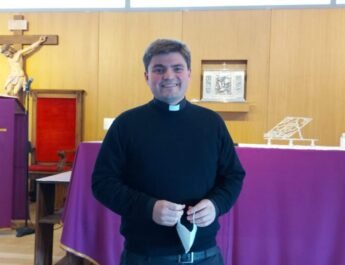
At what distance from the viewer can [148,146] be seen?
3.89 feet

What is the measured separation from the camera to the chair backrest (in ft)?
18.5

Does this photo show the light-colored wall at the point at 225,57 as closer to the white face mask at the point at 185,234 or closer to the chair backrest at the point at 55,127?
the chair backrest at the point at 55,127

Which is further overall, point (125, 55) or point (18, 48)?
point (18, 48)

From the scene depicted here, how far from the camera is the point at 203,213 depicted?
3.68 feet

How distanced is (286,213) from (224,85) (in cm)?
331

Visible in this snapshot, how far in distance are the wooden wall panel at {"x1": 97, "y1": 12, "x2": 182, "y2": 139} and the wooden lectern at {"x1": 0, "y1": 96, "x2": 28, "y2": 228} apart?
1.70m

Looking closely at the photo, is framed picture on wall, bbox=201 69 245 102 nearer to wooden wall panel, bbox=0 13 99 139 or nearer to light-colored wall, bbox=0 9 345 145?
light-colored wall, bbox=0 9 345 145

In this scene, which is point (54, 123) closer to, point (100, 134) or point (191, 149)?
point (100, 134)

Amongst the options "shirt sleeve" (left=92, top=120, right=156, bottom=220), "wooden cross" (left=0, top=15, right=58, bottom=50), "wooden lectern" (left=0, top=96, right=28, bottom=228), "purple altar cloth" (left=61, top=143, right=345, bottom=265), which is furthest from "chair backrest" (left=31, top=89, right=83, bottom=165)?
"shirt sleeve" (left=92, top=120, right=156, bottom=220)

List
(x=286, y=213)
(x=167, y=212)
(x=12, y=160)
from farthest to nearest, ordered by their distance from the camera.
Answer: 1. (x=12, y=160)
2. (x=286, y=213)
3. (x=167, y=212)

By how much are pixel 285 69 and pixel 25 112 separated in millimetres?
→ 3240

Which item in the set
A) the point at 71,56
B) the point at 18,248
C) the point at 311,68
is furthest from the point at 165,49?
the point at 71,56

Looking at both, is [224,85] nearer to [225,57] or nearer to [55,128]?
[225,57]

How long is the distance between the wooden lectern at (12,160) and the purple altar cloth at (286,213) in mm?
1743
